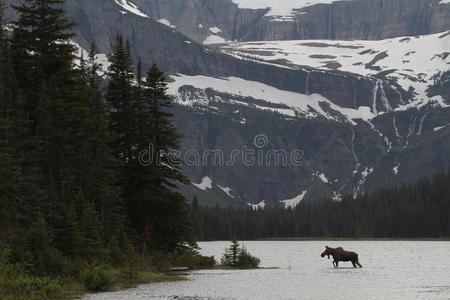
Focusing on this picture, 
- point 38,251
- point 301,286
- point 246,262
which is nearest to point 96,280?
point 38,251

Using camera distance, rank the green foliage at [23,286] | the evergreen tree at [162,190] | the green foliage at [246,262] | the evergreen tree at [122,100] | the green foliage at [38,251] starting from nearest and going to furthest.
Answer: the green foliage at [23,286], the green foliage at [38,251], the evergreen tree at [162,190], the evergreen tree at [122,100], the green foliage at [246,262]

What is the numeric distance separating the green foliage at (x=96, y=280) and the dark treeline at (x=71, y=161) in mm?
1284

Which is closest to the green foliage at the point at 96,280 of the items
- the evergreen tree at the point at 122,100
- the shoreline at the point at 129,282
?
the shoreline at the point at 129,282

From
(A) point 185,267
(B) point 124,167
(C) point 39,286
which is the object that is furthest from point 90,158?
(C) point 39,286

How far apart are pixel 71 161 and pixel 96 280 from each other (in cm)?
1491

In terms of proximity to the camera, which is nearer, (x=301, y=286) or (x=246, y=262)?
(x=301, y=286)

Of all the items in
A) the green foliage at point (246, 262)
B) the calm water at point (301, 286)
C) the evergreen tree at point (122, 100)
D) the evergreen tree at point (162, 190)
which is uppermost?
the evergreen tree at point (122, 100)

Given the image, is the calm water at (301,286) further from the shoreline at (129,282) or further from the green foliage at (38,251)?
the green foliage at (38,251)

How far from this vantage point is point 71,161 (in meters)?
62.4

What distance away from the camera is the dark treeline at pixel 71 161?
173 feet

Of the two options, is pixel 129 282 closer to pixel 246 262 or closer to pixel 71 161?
pixel 71 161

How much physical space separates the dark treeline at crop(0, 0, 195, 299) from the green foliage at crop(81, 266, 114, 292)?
128cm

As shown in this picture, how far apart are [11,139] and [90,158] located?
28.5ft

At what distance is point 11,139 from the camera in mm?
58531
